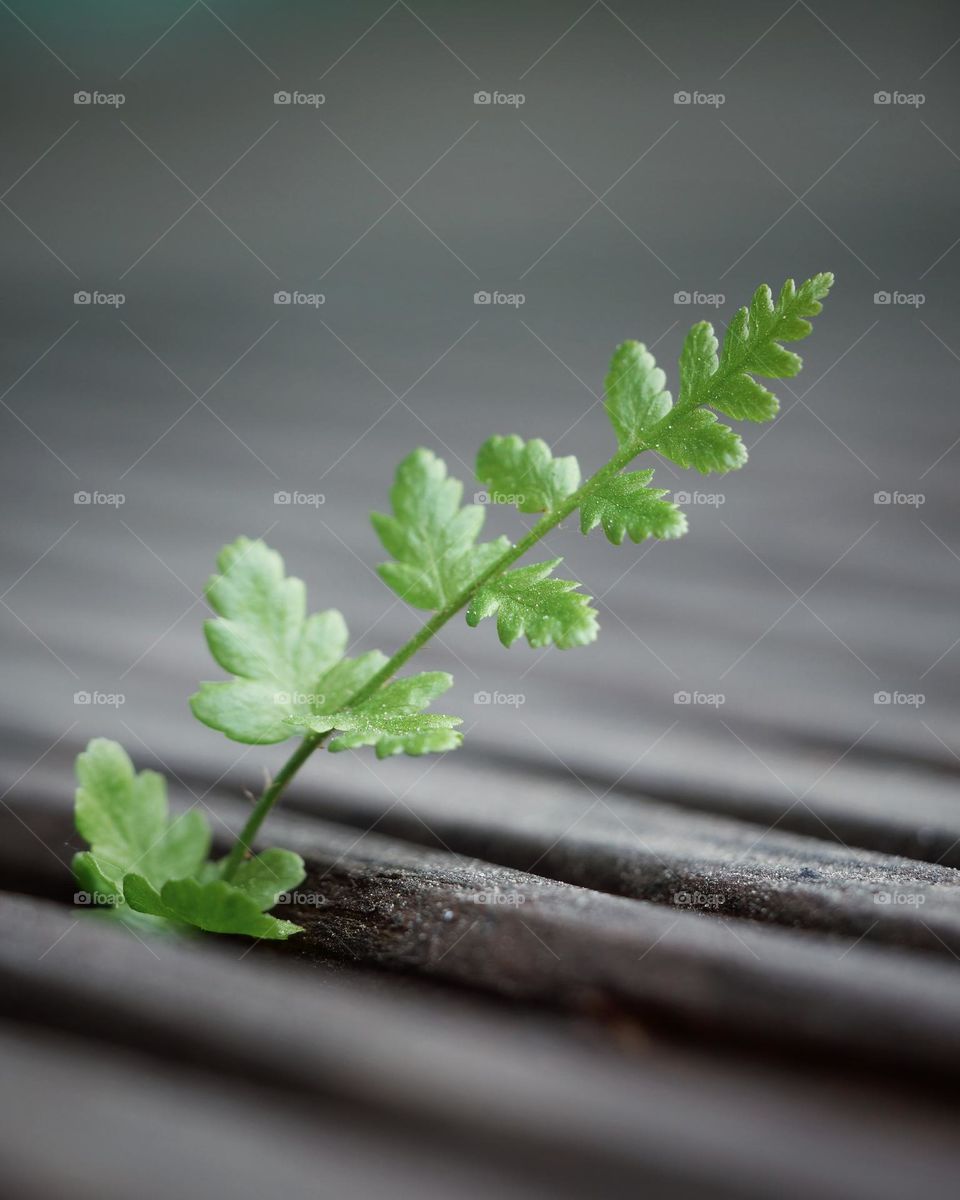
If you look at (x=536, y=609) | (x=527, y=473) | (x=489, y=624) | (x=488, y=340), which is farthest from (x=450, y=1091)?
(x=488, y=340)

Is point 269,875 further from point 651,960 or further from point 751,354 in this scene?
point 751,354

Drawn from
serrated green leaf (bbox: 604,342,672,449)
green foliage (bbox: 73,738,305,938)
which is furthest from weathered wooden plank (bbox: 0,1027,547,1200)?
serrated green leaf (bbox: 604,342,672,449)

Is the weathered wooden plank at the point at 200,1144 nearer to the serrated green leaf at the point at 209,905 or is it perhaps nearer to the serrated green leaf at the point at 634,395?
the serrated green leaf at the point at 209,905

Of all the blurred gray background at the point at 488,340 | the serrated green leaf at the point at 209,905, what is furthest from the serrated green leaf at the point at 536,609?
the blurred gray background at the point at 488,340

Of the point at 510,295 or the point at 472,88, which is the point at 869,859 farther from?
the point at 472,88

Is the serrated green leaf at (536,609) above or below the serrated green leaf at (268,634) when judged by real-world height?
above

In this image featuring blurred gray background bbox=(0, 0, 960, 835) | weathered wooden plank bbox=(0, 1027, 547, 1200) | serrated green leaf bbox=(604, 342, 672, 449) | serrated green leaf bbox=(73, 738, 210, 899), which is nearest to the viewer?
weathered wooden plank bbox=(0, 1027, 547, 1200)

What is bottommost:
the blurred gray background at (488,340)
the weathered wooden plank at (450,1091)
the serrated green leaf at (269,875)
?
the weathered wooden plank at (450,1091)

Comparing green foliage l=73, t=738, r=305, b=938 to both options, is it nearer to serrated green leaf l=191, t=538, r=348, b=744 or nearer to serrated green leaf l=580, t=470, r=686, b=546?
serrated green leaf l=191, t=538, r=348, b=744
